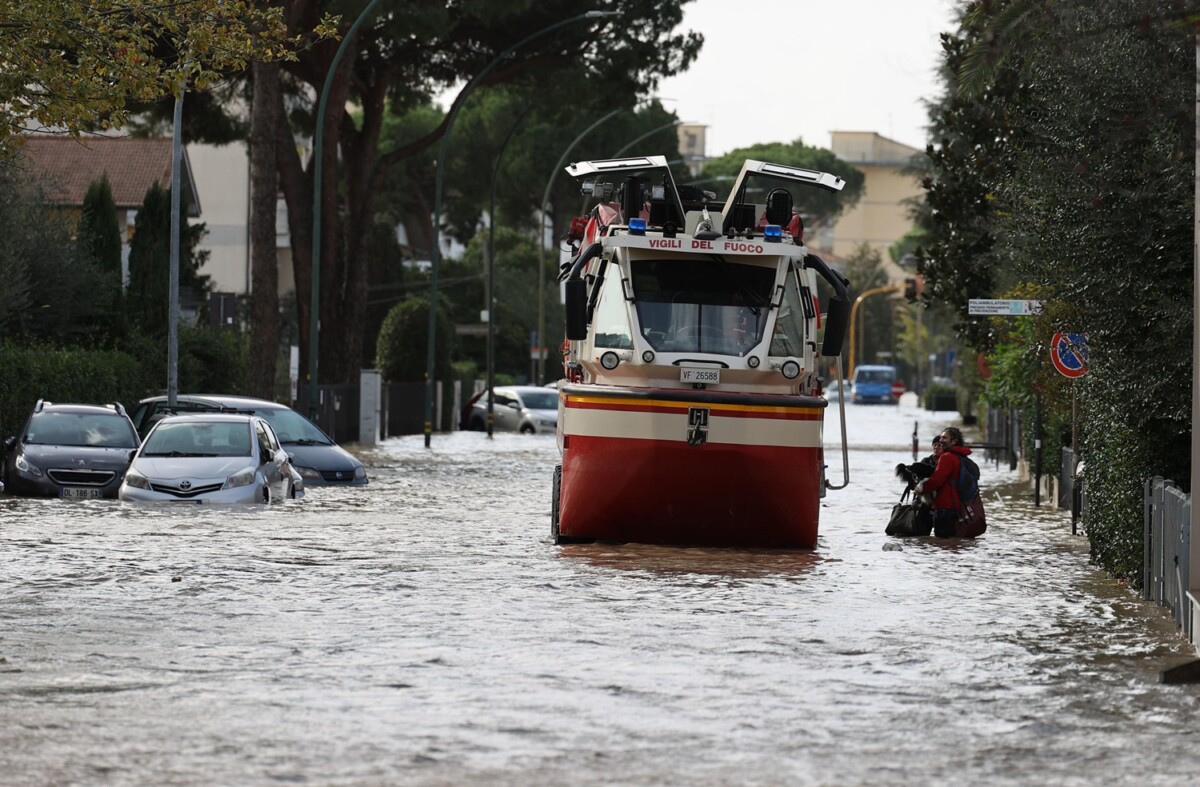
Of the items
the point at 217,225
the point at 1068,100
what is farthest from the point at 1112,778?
the point at 217,225

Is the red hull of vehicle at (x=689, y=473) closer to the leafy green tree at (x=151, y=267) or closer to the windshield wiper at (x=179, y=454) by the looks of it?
the windshield wiper at (x=179, y=454)

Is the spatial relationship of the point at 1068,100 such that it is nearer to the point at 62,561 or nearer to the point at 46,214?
the point at 62,561

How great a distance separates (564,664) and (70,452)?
56.3ft

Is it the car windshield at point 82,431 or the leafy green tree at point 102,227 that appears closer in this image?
the car windshield at point 82,431

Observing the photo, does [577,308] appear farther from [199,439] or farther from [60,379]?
[60,379]

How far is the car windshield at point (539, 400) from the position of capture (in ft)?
198

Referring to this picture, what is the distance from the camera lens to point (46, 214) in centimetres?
4347

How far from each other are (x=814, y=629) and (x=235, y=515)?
11.7 m

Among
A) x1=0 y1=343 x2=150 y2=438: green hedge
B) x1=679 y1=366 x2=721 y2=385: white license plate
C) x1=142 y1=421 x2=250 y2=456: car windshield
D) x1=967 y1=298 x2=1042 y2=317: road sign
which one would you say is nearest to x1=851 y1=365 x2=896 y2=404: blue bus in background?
x1=0 y1=343 x2=150 y2=438: green hedge

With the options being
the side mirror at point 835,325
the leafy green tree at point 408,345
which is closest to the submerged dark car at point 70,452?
the side mirror at point 835,325

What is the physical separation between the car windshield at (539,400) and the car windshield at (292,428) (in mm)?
27580

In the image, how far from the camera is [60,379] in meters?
34.2

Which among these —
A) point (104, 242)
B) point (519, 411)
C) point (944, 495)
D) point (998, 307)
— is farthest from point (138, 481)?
point (519, 411)

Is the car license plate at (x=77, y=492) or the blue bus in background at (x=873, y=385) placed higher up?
the blue bus in background at (x=873, y=385)
